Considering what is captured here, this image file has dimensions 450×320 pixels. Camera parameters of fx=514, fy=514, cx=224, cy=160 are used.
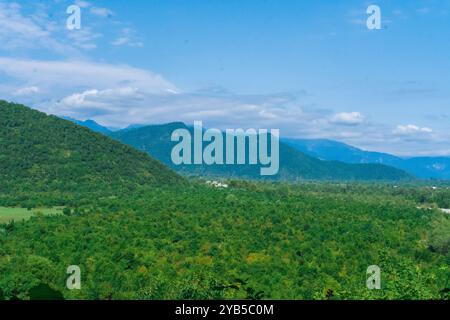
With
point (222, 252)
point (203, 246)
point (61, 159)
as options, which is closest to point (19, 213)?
point (203, 246)

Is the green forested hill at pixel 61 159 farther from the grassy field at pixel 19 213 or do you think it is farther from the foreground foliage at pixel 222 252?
the foreground foliage at pixel 222 252

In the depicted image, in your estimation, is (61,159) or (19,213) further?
(61,159)

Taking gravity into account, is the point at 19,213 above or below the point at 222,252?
above

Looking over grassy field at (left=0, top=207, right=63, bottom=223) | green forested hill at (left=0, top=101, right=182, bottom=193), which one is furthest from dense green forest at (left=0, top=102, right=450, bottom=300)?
grassy field at (left=0, top=207, right=63, bottom=223)

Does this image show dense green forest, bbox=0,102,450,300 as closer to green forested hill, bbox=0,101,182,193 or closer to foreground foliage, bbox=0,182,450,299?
foreground foliage, bbox=0,182,450,299

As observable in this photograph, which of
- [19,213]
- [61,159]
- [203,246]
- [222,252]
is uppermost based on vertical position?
[61,159]

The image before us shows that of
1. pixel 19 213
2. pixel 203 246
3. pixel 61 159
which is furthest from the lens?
pixel 61 159

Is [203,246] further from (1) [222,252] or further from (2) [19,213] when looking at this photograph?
(2) [19,213]
